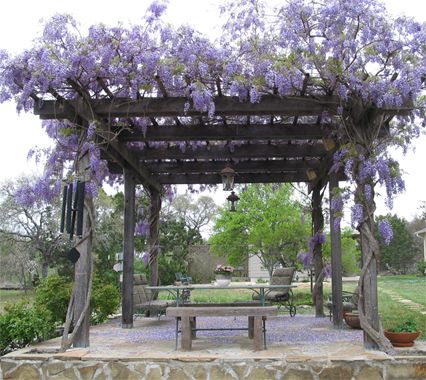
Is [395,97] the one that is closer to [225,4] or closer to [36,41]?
[225,4]

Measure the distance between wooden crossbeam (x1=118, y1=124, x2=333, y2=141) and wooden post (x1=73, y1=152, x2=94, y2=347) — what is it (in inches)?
49.3

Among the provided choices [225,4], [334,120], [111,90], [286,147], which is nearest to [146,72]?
[111,90]

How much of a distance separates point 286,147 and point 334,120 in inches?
56.5

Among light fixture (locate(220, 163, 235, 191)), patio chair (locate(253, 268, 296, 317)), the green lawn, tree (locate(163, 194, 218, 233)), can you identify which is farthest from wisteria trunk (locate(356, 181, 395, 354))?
tree (locate(163, 194, 218, 233))

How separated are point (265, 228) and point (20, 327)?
35.6ft

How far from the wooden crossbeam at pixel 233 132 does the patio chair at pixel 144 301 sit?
272 cm

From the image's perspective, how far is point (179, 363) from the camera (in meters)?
4.85

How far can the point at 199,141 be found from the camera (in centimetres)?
752

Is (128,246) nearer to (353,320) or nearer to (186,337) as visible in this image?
(186,337)

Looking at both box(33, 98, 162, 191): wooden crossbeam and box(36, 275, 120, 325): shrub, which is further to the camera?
box(36, 275, 120, 325): shrub

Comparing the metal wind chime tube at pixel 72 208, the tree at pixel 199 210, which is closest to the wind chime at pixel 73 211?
the metal wind chime tube at pixel 72 208

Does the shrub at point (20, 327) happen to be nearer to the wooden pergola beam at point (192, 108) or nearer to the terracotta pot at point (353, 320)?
the wooden pergola beam at point (192, 108)

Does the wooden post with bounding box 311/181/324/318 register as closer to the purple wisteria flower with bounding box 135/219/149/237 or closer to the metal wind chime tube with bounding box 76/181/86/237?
the purple wisteria flower with bounding box 135/219/149/237

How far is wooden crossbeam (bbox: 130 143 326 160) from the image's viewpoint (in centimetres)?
749
